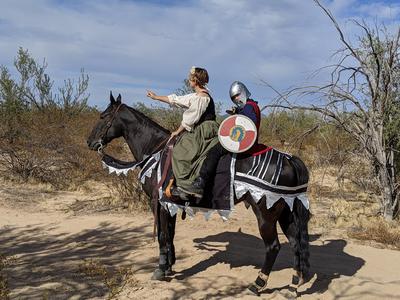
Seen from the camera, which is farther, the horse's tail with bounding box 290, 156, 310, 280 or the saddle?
the horse's tail with bounding box 290, 156, 310, 280

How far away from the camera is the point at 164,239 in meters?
5.44

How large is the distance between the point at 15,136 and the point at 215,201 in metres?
9.20

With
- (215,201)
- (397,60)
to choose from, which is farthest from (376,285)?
(397,60)

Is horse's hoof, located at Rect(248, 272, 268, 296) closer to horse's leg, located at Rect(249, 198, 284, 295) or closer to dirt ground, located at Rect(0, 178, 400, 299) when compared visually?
horse's leg, located at Rect(249, 198, 284, 295)

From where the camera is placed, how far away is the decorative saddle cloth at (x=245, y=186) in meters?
4.84

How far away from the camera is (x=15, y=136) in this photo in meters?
12.4

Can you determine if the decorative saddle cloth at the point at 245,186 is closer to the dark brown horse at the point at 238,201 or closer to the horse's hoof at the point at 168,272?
the dark brown horse at the point at 238,201

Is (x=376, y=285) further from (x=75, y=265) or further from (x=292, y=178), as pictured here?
(x=75, y=265)

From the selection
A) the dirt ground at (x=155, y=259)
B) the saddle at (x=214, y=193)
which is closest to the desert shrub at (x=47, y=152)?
the dirt ground at (x=155, y=259)

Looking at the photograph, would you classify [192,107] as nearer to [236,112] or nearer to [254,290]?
[236,112]

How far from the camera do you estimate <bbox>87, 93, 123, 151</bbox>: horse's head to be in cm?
593

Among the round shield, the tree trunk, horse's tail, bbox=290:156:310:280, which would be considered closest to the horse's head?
the round shield

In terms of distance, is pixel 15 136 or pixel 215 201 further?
pixel 15 136

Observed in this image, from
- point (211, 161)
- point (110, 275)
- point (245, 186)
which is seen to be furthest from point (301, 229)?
point (110, 275)
